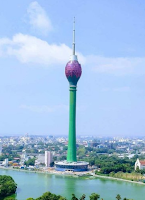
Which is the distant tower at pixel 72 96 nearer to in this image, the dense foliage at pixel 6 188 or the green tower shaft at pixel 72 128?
the green tower shaft at pixel 72 128

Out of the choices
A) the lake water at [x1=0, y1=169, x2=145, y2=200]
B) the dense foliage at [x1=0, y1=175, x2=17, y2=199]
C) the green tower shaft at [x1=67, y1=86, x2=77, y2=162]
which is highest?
the green tower shaft at [x1=67, y1=86, x2=77, y2=162]

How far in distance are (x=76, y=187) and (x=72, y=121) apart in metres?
8.00

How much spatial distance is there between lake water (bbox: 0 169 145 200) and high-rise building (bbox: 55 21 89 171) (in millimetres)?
2878

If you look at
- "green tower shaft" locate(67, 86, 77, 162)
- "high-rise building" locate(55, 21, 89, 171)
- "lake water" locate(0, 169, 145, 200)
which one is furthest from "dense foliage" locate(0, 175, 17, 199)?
"green tower shaft" locate(67, 86, 77, 162)

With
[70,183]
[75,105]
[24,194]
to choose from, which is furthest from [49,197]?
[75,105]

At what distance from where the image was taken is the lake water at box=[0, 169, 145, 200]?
15.9 meters

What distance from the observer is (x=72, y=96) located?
25938 millimetres

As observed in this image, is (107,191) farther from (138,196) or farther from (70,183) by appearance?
(70,183)

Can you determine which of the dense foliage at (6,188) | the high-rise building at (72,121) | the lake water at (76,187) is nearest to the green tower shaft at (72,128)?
the high-rise building at (72,121)

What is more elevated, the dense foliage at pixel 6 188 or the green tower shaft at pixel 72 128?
the green tower shaft at pixel 72 128

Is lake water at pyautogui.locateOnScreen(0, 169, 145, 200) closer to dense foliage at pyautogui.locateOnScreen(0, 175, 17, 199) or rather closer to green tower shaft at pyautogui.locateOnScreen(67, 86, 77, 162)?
dense foliage at pyautogui.locateOnScreen(0, 175, 17, 199)

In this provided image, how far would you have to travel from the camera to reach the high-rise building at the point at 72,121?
25.2 m

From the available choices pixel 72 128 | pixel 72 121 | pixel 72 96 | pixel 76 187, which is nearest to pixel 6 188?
pixel 76 187

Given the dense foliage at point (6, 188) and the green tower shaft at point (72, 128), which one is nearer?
the dense foliage at point (6, 188)
